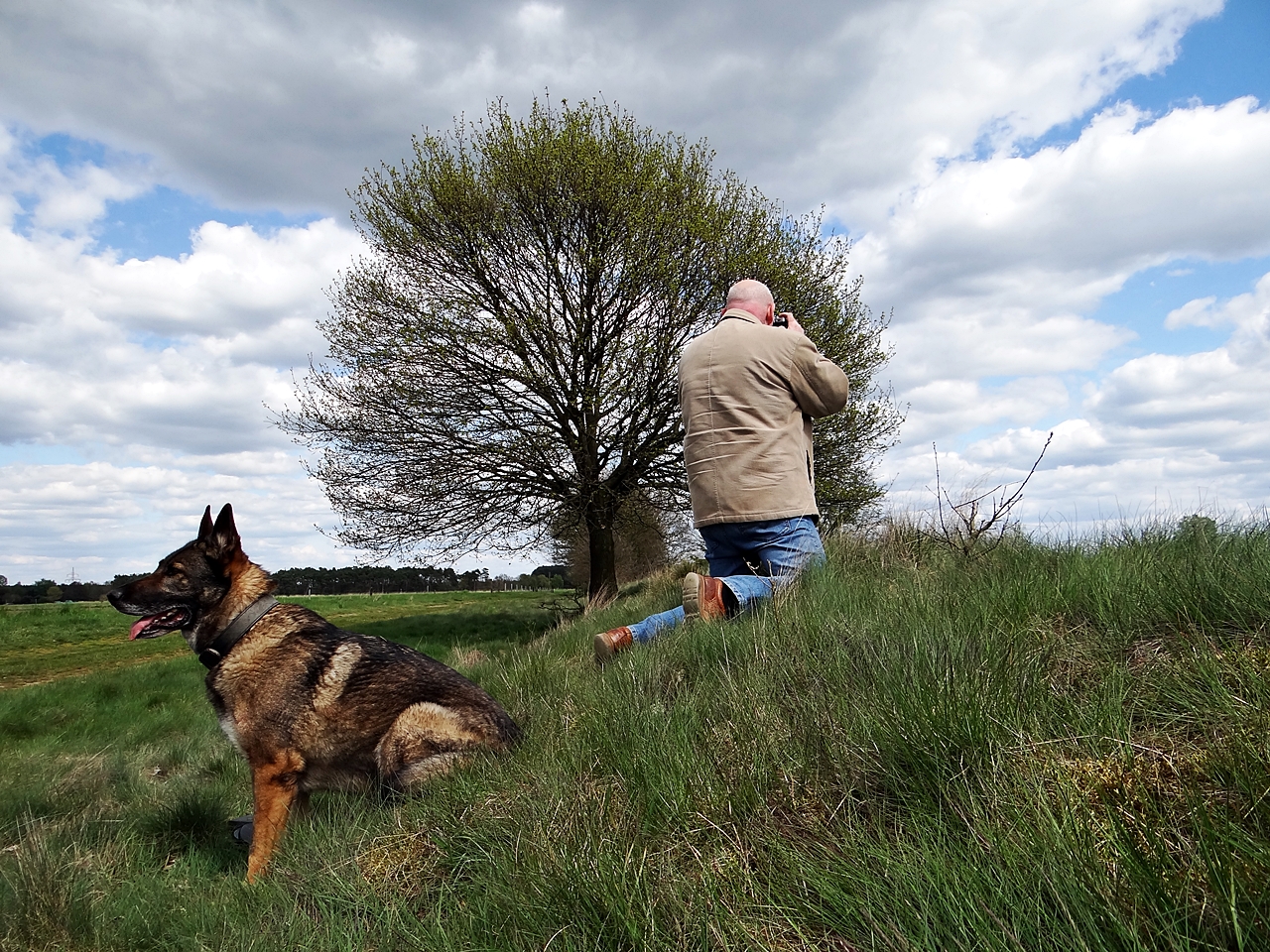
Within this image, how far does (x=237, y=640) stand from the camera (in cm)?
A: 445

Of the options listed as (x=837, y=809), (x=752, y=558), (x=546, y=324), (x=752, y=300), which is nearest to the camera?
(x=837, y=809)

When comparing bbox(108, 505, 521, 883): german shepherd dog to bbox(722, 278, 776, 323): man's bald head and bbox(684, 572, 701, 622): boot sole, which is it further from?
bbox(722, 278, 776, 323): man's bald head

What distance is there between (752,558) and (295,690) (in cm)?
325

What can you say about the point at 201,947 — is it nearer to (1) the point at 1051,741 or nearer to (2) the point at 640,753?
(2) the point at 640,753

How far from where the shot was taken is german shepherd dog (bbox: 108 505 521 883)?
13.1 ft

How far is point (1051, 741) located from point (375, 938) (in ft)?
6.88

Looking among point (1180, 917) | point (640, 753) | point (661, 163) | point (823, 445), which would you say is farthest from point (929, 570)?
point (661, 163)

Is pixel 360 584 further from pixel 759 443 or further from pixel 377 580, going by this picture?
pixel 759 443

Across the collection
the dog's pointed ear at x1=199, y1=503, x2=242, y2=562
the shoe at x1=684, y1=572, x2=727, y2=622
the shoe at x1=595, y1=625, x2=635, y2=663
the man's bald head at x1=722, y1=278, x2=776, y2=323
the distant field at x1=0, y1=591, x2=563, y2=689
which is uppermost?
the man's bald head at x1=722, y1=278, x2=776, y2=323

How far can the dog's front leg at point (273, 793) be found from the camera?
3.85m

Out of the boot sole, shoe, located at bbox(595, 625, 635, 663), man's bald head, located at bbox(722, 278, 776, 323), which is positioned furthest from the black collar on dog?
man's bald head, located at bbox(722, 278, 776, 323)

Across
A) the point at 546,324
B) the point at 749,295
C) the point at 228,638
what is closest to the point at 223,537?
the point at 228,638

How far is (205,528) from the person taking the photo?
4617mm

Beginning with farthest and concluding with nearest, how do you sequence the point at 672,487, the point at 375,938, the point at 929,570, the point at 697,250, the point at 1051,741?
the point at 672,487 < the point at 697,250 < the point at 929,570 < the point at 375,938 < the point at 1051,741
